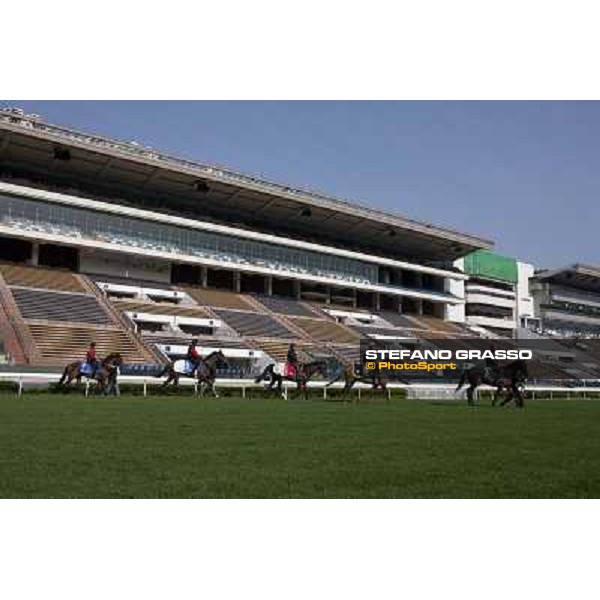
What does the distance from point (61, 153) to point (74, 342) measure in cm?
1531

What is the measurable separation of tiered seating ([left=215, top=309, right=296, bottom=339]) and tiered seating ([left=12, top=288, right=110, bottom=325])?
8.60 meters

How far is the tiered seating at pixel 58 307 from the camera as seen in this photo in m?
38.6

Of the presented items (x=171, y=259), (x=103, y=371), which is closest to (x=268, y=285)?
(x=171, y=259)

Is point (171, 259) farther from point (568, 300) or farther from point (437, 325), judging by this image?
point (568, 300)

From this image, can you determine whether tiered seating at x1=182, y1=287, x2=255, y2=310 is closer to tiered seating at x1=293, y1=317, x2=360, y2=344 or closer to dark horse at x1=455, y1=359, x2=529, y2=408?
tiered seating at x1=293, y1=317, x2=360, y2=344

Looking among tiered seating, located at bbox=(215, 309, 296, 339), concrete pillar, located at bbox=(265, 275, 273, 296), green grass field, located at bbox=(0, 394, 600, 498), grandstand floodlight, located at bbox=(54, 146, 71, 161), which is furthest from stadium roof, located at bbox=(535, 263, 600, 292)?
green grass field, located at bbox=(0, 394, 600, 498)

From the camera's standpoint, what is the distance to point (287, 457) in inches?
343

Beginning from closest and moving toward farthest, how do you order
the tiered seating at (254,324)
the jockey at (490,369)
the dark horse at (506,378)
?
the dark horse at (506,378) → the jockey at (490,369) → the tiered seating at (254,324)

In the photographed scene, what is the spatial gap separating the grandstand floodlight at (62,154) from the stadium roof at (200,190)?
0.06m

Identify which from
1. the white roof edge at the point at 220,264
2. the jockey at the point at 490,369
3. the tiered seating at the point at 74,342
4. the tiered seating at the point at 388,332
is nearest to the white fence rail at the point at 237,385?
the tiered seating at the point at 74,342

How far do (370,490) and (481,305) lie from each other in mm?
77321

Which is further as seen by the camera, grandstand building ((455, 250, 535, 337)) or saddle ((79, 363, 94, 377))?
grandstand building ((455, 250, 535, 337))

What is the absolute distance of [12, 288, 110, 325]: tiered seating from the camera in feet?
127

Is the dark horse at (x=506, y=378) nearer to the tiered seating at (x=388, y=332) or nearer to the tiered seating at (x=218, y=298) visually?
the tiered seating at (x=218, y=298)
